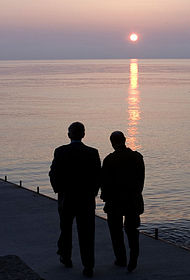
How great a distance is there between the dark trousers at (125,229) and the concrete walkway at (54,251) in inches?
12.0

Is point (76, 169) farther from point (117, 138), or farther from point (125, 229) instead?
point (125, 229)

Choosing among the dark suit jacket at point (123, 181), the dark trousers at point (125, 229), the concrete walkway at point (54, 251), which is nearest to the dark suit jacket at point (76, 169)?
the dark suit jacket at point (123, 181)

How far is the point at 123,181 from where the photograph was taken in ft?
27.3

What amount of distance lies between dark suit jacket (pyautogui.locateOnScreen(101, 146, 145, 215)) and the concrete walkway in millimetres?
910

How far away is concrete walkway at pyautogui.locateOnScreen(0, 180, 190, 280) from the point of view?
829cm

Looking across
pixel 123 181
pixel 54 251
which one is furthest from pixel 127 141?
pixel 123 181

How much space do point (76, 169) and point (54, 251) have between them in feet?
6.77

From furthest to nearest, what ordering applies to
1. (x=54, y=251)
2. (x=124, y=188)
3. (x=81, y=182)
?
(x=54, y=251)
(x=124, y=188)
(x=81, y=182)

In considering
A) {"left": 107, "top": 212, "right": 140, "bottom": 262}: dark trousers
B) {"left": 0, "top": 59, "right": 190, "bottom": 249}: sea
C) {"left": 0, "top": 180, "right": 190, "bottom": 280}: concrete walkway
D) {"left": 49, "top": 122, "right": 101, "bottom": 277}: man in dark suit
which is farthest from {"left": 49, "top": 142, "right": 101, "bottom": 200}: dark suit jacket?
{"left": 0, "top": 59, "right": 190, "bottom": 249}: sea

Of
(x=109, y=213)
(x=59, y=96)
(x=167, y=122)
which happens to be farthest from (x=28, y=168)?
(x=59, y=96)

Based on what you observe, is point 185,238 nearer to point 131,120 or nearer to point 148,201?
point 148,201

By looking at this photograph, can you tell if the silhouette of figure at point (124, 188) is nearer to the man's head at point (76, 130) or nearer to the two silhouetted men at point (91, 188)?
the two silhouetted men at point (91, 188)

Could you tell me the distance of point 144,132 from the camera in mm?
52062

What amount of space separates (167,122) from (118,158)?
2091 inches
